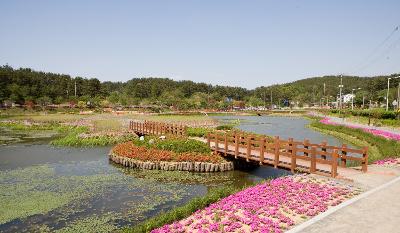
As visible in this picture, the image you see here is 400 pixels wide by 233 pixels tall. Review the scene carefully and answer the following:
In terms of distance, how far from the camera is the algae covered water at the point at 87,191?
597 inches

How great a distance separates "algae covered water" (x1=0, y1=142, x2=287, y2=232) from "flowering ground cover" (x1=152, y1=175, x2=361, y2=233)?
12.3 feet

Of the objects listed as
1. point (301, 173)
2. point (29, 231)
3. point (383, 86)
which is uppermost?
point (383, 86)

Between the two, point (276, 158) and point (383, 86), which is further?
point (383, 86)

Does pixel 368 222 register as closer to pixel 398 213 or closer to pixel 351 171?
pixel 398 213

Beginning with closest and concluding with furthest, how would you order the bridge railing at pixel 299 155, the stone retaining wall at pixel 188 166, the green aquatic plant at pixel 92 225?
the green aquatic plant at pixel 92 225 → the bridge railing at pixel 299 155 → the stone retaining wall at pixel 188 166

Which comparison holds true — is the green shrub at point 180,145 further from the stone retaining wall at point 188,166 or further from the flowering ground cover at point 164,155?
the stone retaining wall at point 188,166

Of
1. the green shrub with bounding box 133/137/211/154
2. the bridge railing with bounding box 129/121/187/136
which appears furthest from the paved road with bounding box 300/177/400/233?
the bridge railing with bounding box 129/121/187/136

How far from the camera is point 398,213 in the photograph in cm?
1194

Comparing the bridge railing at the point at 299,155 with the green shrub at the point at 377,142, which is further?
the green shrub at the point at 377,142

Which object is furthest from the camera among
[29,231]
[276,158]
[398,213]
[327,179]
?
[276,158]

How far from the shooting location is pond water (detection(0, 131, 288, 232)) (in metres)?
15.2

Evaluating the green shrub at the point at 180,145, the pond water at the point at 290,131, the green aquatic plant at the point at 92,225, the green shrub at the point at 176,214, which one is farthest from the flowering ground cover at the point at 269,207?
the pond water at the point at 290,131

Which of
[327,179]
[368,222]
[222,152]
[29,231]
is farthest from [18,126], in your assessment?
[368,222]

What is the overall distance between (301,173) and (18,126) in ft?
173
